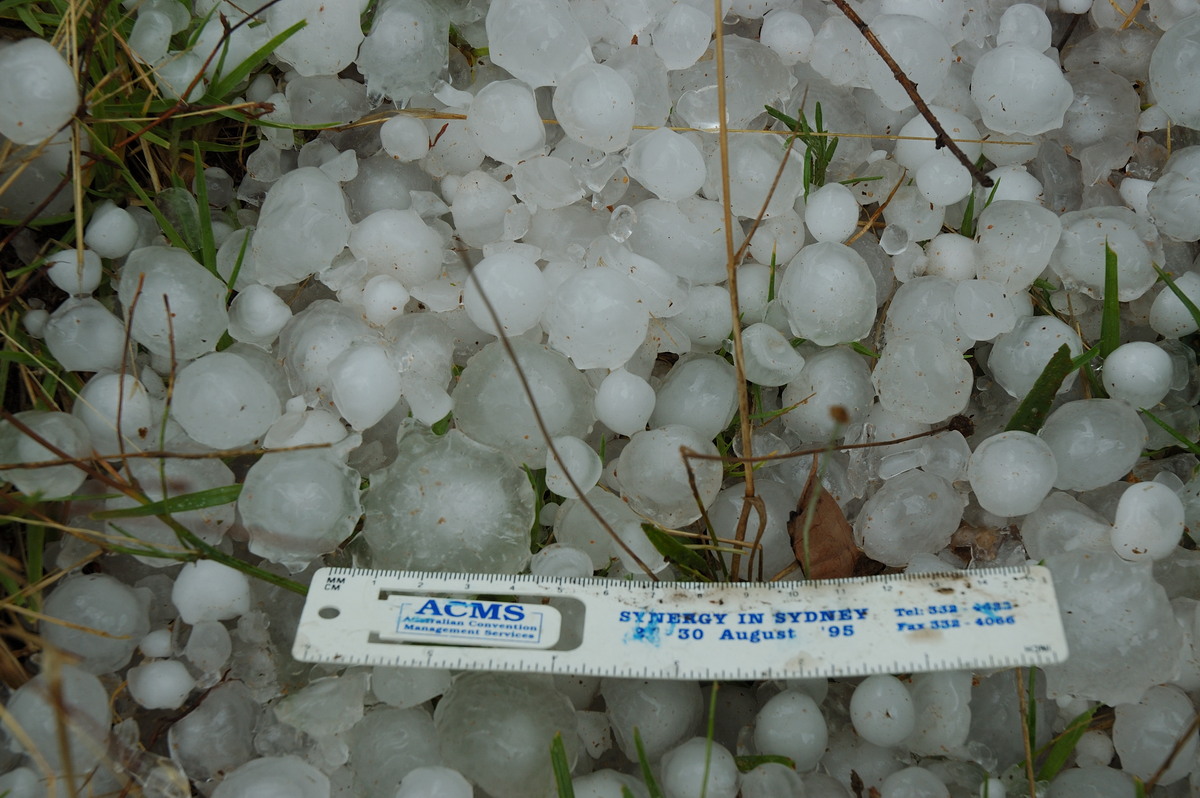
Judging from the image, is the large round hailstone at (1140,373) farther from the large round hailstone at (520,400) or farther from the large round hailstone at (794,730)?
the large round hailstone at (520,400)

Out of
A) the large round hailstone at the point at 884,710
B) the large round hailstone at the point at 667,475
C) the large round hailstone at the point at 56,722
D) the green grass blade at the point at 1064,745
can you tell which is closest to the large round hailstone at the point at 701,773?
the large round hailstone at the point at 884,710

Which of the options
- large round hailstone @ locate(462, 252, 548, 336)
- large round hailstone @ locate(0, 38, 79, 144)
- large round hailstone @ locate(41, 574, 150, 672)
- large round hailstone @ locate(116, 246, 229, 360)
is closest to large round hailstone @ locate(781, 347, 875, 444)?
large round hailstone @ locate(462, 252, 548, 336)

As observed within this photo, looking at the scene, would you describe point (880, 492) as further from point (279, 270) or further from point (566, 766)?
point (279, 270)

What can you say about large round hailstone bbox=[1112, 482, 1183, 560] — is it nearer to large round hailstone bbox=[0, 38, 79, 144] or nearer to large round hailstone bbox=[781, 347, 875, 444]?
large round hailstone bbox=[781, 347, 875, 444]

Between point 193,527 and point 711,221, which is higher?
point 711,221

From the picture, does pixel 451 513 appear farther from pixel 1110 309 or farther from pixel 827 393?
pixel 1110 309

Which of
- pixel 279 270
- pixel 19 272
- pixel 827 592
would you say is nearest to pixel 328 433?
pixel 279 270
